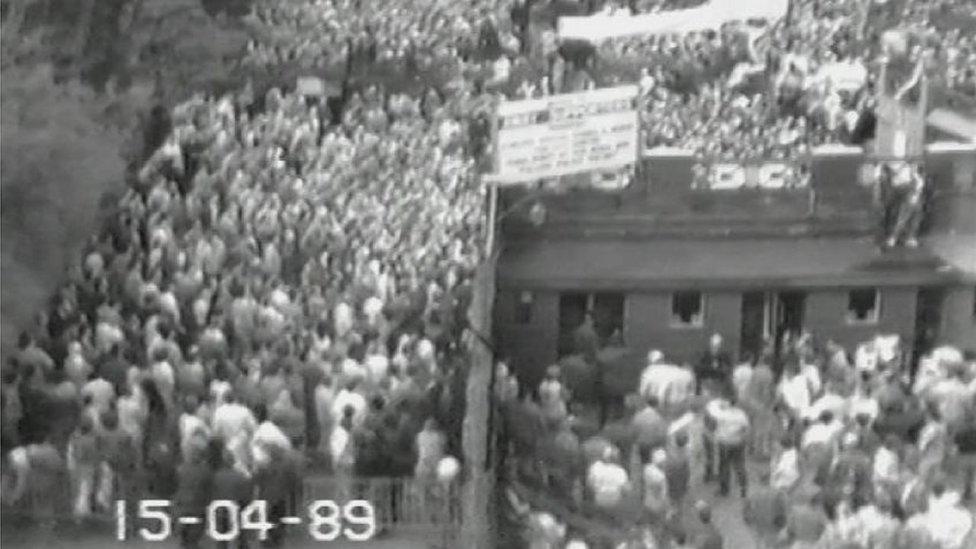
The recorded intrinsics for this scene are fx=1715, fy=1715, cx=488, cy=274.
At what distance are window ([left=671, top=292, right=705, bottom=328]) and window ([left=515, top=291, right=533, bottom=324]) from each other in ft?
1.13

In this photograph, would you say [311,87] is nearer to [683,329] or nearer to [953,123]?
[683,329]

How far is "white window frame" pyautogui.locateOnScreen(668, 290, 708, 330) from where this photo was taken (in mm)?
4113

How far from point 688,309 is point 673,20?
709 millimetres

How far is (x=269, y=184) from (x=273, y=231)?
118 millimetres

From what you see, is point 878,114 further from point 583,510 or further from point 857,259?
point 583,510

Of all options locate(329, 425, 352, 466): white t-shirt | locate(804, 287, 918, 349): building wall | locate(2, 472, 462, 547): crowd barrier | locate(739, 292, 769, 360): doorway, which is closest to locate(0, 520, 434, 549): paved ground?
locate(2, 472, 462, 547): crowd barrier

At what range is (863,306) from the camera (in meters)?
4.09

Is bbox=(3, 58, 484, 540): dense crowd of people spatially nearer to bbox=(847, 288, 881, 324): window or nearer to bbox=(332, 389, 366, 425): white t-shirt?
bbox=(332, 389, 366, 425): white t-shirt

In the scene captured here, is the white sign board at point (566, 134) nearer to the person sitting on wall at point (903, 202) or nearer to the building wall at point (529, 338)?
the building wall at point (529, 338)

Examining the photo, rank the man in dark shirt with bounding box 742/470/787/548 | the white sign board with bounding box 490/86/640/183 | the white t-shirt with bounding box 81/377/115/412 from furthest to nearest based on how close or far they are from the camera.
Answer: the white t-shirt with bounding box 81/377/115/412, the white sign board with bounding box 490/86/640/183, the man in dark shirt with bounding box 742/470/787/548

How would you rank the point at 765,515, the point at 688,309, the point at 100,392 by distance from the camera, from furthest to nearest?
the point at 100,392 → the point at 688,309 → the point at 765,515

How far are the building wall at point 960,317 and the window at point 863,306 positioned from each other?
16cm

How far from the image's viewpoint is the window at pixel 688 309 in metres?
4.11

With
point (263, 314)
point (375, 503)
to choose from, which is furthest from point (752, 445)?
point (263, 314)
